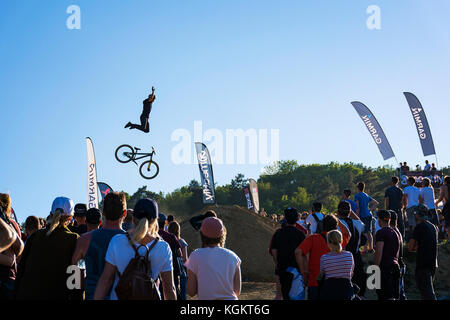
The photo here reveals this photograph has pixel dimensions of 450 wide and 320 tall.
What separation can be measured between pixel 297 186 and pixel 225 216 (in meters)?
79.6

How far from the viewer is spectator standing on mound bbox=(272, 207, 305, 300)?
7.52m

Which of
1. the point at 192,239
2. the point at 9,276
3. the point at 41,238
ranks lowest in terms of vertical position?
the point at 192,239

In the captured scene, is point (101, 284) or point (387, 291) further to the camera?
point (387, 291)

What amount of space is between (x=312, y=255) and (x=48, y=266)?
3471 millimetres

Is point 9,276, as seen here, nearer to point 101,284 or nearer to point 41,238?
point 41,238

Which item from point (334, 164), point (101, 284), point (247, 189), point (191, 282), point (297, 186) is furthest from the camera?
point (334, 164)

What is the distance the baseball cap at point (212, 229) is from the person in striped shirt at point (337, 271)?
81.6 inches

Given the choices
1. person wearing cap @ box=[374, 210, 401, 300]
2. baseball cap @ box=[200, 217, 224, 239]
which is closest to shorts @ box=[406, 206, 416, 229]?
person wearing cap @ box=[374, 210, 401, 300]

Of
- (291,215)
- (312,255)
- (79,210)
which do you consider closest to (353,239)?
(291,215)

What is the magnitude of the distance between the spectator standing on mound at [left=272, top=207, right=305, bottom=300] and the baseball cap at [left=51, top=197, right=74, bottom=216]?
10.4ft

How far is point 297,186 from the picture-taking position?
4090 inches

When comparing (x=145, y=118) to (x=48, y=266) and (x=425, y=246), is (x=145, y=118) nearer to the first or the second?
(x=425, y=246)

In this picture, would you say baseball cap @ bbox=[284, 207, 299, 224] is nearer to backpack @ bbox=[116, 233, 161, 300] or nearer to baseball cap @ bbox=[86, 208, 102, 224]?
baseball cap @ bbox=[86, 208, 102, 224]

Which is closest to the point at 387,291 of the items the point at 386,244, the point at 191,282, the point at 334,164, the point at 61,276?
the point at 386,244
